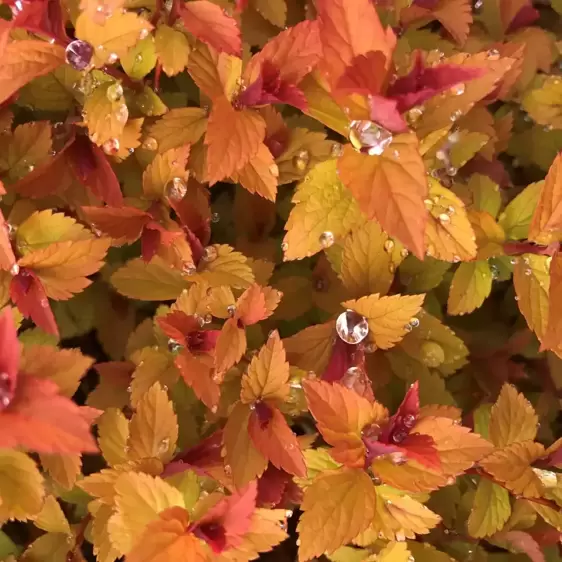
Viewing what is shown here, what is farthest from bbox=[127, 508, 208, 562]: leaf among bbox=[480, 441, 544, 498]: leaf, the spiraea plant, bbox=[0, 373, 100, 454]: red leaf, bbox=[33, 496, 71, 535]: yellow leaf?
bbox=[480, 441, 544, 498]: leaf

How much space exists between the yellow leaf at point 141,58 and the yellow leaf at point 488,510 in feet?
2.06

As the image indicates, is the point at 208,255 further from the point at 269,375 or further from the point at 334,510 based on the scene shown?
the point at 334,510

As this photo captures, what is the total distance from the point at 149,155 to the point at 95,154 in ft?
0.21

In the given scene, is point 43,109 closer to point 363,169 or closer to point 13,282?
point 13,282

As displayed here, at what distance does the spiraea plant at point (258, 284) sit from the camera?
1.79 feet

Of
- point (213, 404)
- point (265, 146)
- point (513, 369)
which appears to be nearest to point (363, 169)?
point (265, 146)

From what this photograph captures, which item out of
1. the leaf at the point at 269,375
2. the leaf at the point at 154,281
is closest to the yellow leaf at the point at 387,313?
the leaf at the point at 269,375

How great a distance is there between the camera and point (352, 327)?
67 centimetres

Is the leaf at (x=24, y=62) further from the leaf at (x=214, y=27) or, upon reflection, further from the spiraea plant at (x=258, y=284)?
the leaf at (x=214, y=27)

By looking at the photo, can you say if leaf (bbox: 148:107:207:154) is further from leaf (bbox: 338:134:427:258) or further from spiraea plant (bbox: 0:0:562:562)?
leaf (bbox: 338:134:427:258)

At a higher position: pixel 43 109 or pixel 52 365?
pixel 43 109

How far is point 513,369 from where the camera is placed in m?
0.93

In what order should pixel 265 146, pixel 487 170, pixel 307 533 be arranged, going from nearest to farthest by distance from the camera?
pixel 307 533 → pixel 265 146 → pixel 487 170

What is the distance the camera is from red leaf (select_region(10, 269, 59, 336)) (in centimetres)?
61
